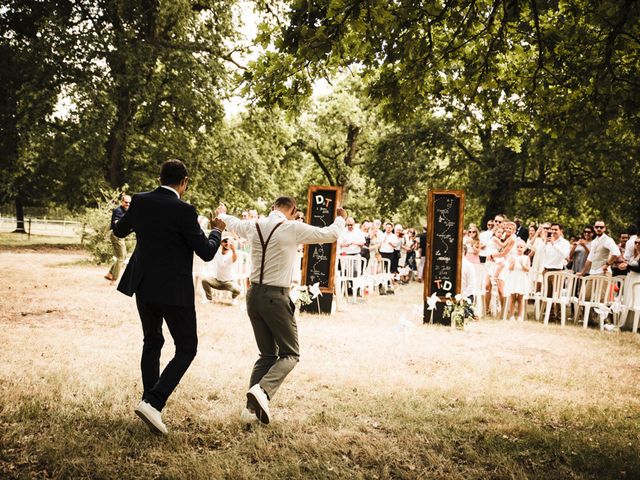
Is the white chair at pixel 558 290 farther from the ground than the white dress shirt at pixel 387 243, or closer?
closer

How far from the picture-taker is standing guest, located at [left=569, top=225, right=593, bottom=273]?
522 inches

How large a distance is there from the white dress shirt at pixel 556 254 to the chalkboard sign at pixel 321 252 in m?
5.36

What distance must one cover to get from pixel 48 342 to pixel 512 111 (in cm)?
738

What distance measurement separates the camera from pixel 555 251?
41.3ft

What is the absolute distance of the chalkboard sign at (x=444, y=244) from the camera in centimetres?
1104

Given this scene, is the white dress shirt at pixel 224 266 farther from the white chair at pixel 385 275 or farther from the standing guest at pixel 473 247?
the white chair at pixel 385 275

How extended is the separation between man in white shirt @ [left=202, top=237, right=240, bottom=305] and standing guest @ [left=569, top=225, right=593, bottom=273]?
8830mm

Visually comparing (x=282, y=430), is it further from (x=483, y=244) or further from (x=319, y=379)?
(x=483, y=244)

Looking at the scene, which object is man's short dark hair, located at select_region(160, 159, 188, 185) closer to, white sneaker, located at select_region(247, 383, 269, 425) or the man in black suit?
the man in black suit

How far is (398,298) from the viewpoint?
15617mm

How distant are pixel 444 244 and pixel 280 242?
701 centimetres

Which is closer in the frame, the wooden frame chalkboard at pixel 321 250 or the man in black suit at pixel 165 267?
the man in black suit at pixel 165 267

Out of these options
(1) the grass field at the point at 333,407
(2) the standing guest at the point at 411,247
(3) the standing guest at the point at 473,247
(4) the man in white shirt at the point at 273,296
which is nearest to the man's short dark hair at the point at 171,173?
(4) the man in white shirt at the point at 273,296

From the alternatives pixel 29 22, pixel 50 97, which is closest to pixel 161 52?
pixel 50 97
